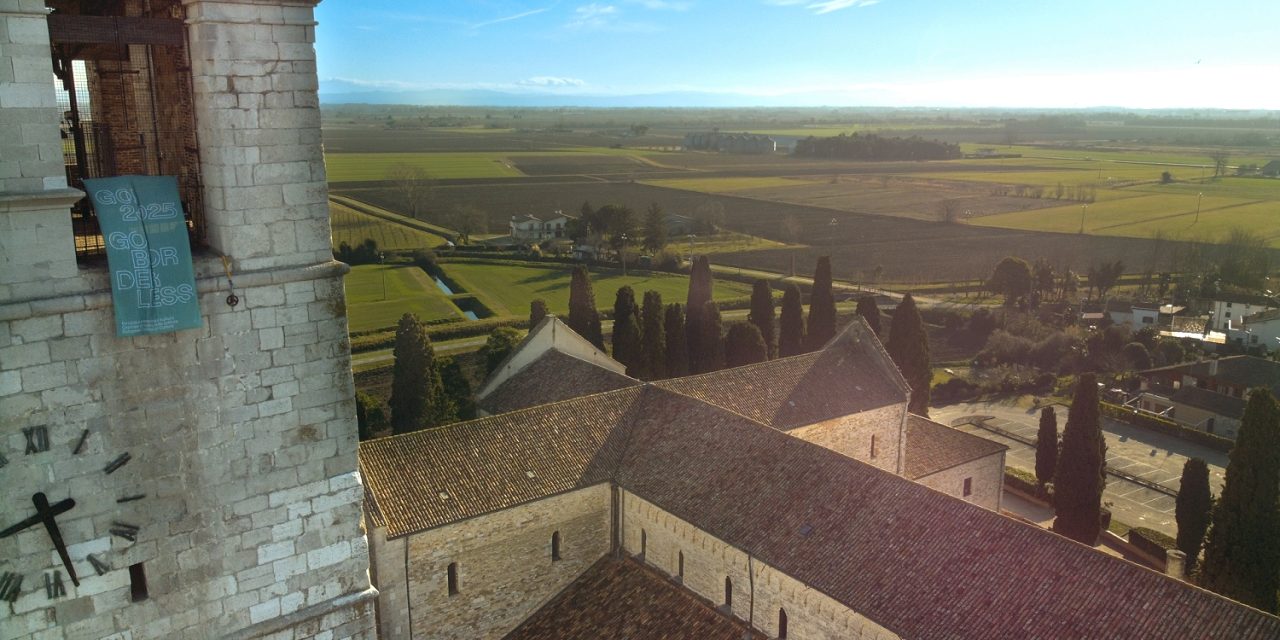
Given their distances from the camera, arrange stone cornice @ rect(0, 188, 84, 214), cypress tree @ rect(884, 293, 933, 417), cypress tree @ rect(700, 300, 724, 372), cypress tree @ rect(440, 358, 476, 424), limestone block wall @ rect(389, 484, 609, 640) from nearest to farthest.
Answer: stone cornice @ rect(0, 188, 84, 214) → limestone block wall @ rect(389, 484, 609, 640) → cypress tree @ rect(440, 358, 476, 424) → cypress tree @ rect(884, 293, 933, 417) → cypress tree @ rect(700, 300, 724, 372)

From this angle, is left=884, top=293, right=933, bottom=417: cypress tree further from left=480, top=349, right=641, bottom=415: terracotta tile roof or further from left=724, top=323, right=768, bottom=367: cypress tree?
left=480, top=349, right=641, bottom=415: terracotta tile roof

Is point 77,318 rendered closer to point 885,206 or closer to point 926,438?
point 926,438

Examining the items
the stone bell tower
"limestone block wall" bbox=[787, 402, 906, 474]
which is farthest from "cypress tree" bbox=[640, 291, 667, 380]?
the stone bell tower

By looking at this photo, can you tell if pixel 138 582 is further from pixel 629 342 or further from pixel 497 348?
pixel 629 342

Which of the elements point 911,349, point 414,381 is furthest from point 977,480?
point 414,381

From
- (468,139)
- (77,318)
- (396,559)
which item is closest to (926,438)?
(396,559)

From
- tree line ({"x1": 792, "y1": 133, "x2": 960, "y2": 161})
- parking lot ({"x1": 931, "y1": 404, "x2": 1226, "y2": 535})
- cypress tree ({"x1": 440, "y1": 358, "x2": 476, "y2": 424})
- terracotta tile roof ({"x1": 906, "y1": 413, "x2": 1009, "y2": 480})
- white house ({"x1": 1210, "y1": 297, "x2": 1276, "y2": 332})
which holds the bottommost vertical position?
parking lot ({"x1": 931, "y1": 404, "x2": 1226, "y2": 535})
